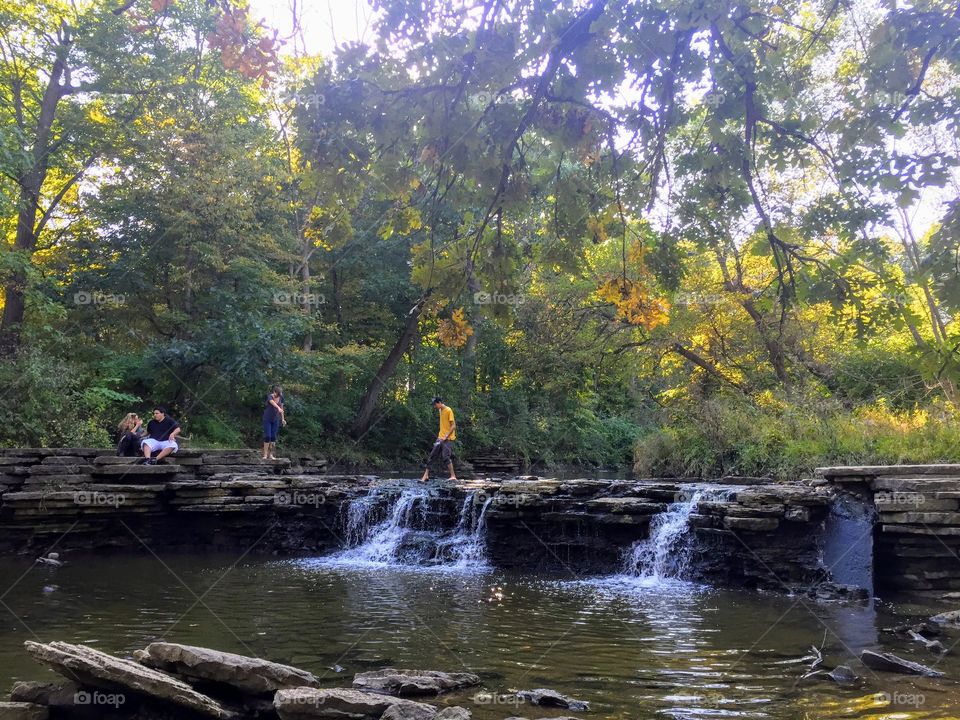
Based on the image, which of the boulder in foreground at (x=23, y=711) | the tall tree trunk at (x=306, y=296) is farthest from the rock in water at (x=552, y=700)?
the tall tree trunk at (x=306, y=296)

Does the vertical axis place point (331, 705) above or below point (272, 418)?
below

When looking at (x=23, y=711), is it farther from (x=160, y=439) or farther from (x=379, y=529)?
(x=160, y=439)

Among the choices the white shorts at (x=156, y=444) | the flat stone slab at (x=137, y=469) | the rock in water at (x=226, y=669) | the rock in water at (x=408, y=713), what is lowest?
the rock in water at (x=408, y=713)

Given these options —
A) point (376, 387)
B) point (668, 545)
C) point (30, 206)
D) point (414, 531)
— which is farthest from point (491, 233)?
point (376, 387)

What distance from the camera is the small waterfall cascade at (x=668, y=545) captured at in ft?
37.6

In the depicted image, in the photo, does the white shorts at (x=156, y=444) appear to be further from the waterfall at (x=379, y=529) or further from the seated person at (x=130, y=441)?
the waterfall at (x=379, y=529)

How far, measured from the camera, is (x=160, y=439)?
1420 centimetres

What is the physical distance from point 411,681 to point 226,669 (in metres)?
1.32

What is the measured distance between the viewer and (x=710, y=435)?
18.5 metres

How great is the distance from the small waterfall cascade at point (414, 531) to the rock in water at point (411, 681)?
6.28 metres

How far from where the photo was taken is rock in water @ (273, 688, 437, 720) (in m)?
4.74

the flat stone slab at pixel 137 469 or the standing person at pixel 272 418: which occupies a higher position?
the standing person at pixel 272 418

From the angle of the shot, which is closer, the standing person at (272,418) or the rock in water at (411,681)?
the rock in water at (411,681)

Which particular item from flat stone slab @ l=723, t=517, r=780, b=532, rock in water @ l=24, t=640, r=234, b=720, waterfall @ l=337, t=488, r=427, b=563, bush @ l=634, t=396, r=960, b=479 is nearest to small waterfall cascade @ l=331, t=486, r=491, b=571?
waterfall @ l=337, t=488, r=427, b=563
